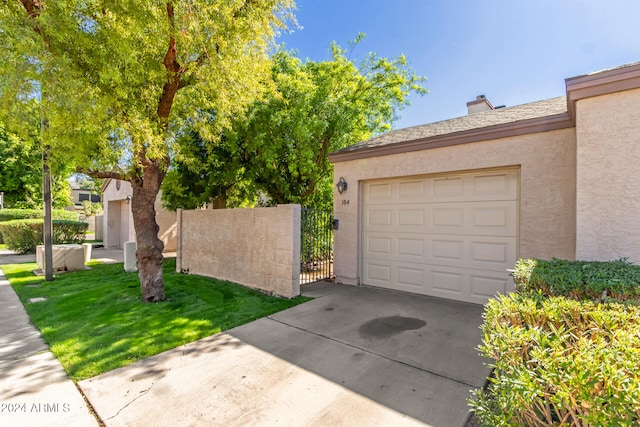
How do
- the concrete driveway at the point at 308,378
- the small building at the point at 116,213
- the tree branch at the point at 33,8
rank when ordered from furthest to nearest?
the small building at the point at 116,213 < the tree branch at the point at 33,8 < the concrete driveway at the point at 308,378

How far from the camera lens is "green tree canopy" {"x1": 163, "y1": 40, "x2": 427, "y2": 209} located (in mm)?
8602

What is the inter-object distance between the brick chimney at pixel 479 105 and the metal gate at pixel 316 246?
528cm

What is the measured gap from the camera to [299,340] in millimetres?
4285

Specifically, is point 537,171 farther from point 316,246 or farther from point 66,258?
point 66,258

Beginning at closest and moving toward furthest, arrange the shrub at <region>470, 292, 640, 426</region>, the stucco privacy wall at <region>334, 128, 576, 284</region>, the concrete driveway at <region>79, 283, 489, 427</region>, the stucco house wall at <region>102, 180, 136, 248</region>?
the shrub at <region>470, 292, 640, 426</region>, the concrete driveway at <region>79, 283, 489, 427</region>, the stucco privacy wall at <region>334, 128, 576, 284</region>, the stucco house wall at <region>102, 180, 136, 248</region>

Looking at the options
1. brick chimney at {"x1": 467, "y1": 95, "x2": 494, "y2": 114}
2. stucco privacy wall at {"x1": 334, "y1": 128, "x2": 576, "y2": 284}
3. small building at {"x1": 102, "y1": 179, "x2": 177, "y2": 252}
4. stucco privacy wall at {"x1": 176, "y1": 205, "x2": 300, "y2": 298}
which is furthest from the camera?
small building at {"x1": 102, "y1": 179, "x2": 177, "y2": 252}

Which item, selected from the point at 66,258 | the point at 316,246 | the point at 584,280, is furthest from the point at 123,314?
the point at 584,280

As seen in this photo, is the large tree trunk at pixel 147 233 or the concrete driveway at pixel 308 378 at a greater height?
the large tree trunk at pixel 147 233

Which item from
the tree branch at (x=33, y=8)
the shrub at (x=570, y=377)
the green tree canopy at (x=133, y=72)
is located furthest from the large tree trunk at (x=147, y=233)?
the shrub at (x=570, y=377)

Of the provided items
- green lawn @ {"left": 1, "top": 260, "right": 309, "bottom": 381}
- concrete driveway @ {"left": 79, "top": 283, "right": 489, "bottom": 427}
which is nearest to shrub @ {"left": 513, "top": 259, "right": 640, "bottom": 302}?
concrete driveway @ {"left": 79, "top": 283, "right": 489, "bottom": 427}

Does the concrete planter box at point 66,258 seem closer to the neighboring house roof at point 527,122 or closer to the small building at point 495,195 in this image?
the small building at point 495,195

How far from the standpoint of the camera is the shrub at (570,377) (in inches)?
54.6

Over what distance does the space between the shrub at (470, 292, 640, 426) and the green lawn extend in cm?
396

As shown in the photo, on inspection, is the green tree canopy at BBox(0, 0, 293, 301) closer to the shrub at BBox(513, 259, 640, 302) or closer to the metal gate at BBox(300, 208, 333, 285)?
the metal gate at BBox(300, 208, 333, 285)
